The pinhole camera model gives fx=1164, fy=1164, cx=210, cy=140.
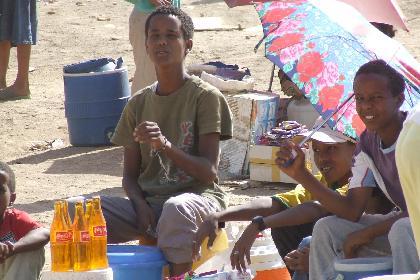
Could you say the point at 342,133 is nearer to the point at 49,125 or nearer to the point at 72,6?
the point at 49,125

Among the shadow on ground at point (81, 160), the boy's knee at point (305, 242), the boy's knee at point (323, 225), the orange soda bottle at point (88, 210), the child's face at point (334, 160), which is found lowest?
the shadow on ground at point (81, 160)

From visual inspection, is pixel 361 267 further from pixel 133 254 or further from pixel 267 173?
pixel 267 173

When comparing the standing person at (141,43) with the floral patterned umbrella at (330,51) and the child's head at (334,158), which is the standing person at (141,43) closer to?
the floral patterned umbrella at (330,51)

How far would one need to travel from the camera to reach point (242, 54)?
43.2 ft

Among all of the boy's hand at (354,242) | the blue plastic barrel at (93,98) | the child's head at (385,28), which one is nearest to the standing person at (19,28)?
the blue plastic barrel at (93,98)

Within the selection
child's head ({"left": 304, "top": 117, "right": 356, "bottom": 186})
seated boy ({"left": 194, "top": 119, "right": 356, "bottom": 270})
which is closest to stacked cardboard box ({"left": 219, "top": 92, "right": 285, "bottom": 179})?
seated boy ({"left": 194, "top": 119, "right": 356, "bottom": 270})

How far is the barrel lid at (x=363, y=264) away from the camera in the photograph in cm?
445

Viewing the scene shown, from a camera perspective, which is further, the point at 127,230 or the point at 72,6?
the point at 72,6

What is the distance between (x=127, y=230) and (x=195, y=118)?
0.61m

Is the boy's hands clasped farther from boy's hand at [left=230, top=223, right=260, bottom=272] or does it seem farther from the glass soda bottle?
boy's hand at [left=230, top=223, right=260, bottom=272]

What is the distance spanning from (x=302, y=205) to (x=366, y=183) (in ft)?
1.31

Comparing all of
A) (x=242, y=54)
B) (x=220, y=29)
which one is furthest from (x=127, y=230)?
(x=220, y=29)

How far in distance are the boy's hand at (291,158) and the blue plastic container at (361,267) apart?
1.34ft

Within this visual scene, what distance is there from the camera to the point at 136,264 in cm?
502
